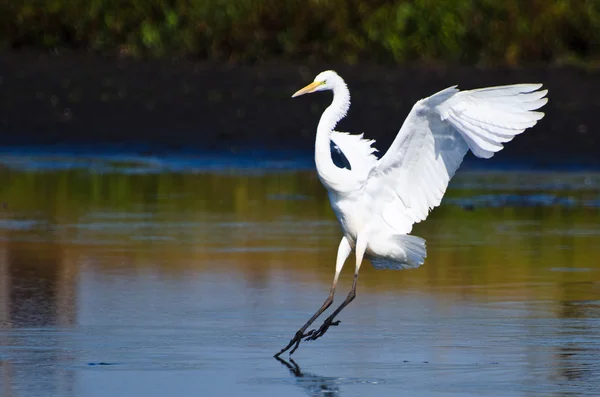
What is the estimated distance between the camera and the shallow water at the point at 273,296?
761 centimetres

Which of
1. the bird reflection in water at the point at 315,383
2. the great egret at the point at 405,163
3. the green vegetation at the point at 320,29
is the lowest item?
the green vegetation at the point at 320,29

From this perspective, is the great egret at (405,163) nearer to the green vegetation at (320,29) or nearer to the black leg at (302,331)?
the black leg at (302,331)

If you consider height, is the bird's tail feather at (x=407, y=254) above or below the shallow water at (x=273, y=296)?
above

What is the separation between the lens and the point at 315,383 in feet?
24.8

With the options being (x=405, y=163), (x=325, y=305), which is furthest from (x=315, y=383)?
(x=405, y=163)

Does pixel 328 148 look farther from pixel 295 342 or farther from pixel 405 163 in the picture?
pixel 295 342

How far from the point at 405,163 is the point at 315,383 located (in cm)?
200

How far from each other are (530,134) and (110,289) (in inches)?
399

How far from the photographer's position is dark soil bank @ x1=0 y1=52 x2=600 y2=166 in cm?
1934

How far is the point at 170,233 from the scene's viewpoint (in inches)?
496

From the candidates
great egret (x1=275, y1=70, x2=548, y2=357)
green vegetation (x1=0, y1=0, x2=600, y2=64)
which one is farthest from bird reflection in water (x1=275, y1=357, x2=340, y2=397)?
green vegetation (x1=0, y1=0, x2=600, y2=64)

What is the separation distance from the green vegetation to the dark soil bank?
70 cm

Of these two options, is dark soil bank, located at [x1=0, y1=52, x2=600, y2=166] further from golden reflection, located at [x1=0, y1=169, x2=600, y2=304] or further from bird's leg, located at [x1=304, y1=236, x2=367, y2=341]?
bird's leg, located at [x1=304, y1=236, x2=367, y2=341]

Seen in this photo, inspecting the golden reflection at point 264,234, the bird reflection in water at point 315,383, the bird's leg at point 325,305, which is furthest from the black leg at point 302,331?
the golden reflection at point 264,234
